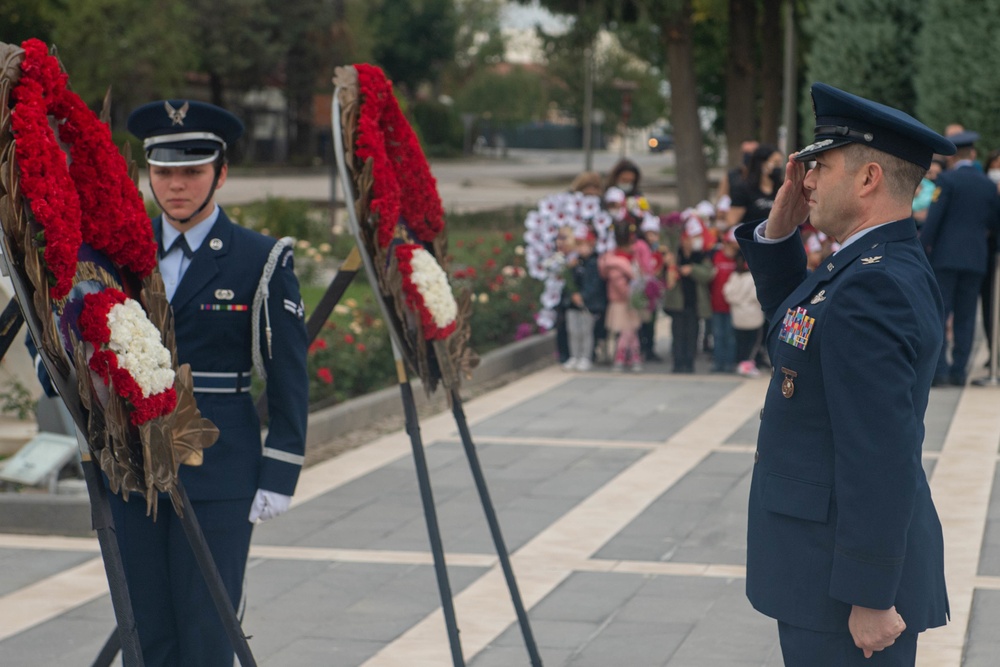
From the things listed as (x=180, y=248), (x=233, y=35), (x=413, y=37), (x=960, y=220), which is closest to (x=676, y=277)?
(x=960, y=220)

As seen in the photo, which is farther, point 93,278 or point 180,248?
point 180,248

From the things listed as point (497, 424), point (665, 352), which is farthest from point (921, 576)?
point (665, 352)

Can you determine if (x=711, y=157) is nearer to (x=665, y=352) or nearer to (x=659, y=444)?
(x=665, y=352)

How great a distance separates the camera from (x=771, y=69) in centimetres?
3100

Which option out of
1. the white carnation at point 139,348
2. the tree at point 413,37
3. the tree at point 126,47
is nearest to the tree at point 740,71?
the tree at point 126,47

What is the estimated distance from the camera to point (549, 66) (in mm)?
69375

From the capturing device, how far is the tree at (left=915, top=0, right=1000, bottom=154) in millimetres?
18688

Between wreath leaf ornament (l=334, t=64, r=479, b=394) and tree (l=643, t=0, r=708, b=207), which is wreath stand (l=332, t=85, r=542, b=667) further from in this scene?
tree (l=643, t=0, r=708, b=207)

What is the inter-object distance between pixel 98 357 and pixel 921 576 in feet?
6.41

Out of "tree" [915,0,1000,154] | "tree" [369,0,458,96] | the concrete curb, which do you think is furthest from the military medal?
"tree" [369,0,458,96]

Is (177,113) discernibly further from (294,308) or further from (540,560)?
(540,560)

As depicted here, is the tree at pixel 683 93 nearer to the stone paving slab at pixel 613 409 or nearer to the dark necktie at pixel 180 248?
the stone paving slab at pixel 613 409

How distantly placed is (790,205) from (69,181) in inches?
66.4

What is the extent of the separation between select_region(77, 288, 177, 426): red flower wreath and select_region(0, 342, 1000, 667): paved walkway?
2.07 m
